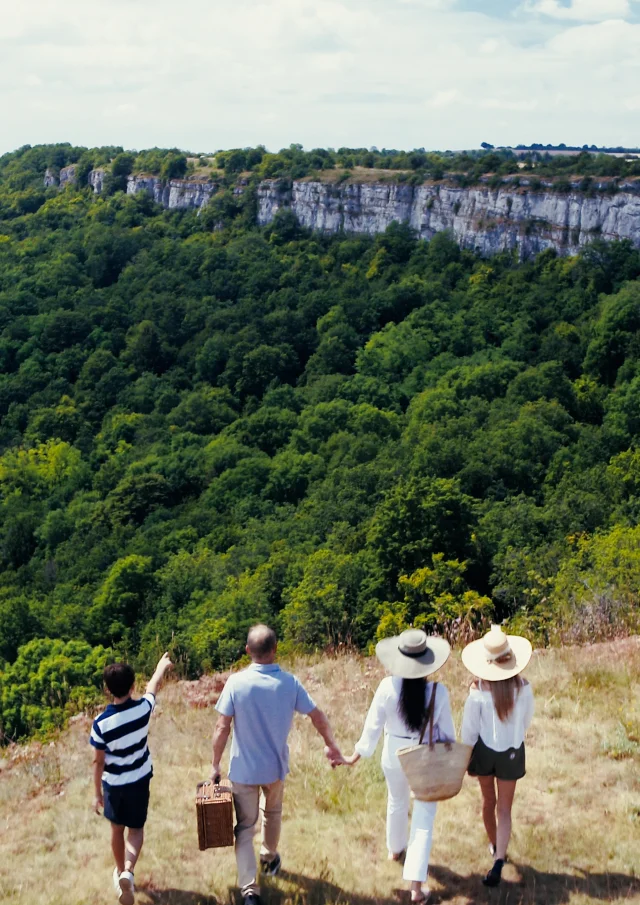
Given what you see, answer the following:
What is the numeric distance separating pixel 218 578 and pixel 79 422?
85.9ft

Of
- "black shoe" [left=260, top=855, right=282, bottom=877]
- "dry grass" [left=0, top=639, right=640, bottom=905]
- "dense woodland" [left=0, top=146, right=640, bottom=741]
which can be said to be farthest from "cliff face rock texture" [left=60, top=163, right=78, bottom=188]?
"black shoe" [left=260, top=855, right=282, bottom=877]

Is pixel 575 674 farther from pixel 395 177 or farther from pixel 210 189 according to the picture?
pixel 210 189

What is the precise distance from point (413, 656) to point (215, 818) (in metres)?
1.36

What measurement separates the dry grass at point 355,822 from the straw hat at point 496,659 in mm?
1184

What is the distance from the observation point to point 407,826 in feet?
16.4

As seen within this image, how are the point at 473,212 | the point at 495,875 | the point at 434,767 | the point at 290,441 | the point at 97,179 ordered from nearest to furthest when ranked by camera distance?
the point at 434,767, the point at 495,875, the point at 290,441, the point at 473,212, the point at 97,179

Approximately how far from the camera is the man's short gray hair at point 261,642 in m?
4.57

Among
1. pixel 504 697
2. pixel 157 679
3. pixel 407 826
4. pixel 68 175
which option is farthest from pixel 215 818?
pixel 68 175

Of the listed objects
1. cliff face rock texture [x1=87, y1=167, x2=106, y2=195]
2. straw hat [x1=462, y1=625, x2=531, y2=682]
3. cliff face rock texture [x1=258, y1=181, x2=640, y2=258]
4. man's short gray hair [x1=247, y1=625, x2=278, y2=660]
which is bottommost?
straw hat [x1=462, y1=625, x2=531, y2=682]

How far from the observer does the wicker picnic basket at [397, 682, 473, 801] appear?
4.55 metres

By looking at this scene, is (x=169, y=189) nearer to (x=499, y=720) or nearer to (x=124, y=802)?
(x=124, y=802)

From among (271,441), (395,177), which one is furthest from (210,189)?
(271,441)

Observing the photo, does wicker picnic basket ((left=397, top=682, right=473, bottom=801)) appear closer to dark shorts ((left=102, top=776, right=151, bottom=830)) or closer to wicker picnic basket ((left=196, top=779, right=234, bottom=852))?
wicker picnic basket ((left=196, top=779, right=234, bottom=852))

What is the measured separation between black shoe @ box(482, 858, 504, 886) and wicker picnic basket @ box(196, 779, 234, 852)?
1.41 metres
